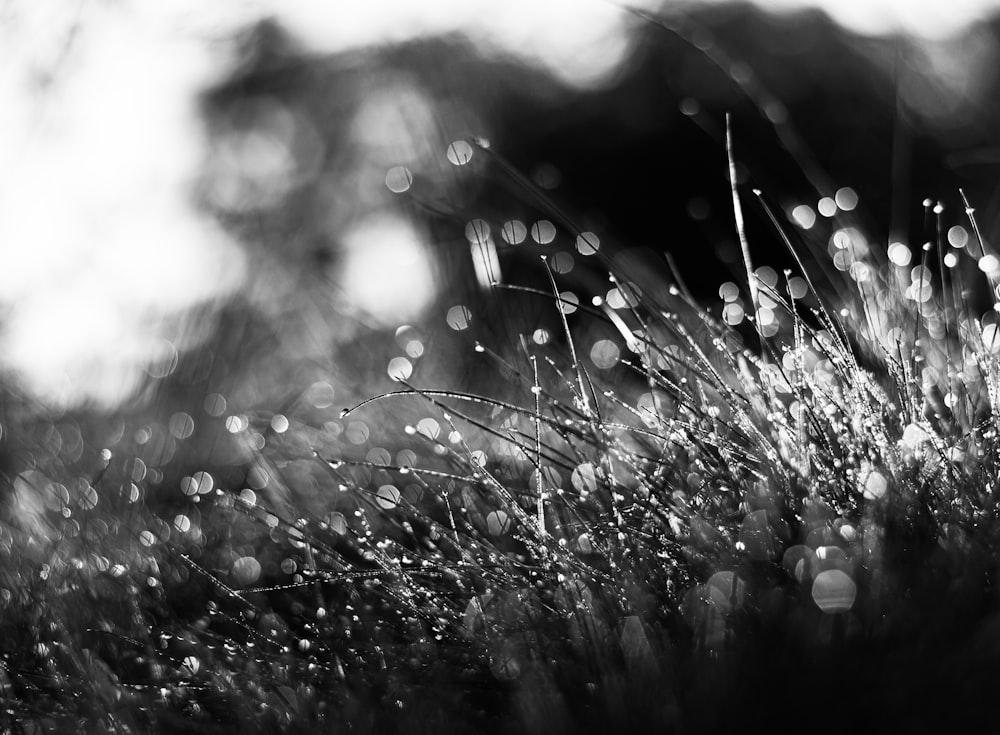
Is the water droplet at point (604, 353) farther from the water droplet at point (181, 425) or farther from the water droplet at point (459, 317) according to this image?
the water droplet at point (181, 425)

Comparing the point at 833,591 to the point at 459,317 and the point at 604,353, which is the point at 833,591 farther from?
the point at 604,353

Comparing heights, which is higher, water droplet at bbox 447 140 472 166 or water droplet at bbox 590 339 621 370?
water droplet at bbox 590 339 621 370

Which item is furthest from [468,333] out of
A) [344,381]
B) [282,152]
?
[282,152]

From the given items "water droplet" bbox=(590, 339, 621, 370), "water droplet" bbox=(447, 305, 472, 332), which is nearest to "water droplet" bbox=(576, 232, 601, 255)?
"water droplet" bbox=(447, 305, 472, 332)

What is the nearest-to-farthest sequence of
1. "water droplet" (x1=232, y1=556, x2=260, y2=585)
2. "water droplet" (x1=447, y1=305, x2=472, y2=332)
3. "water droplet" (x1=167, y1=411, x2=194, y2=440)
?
"water droplet" (x1=232, y1=556, x2=260, y2=585) < "water droplet" (x1=447, y1=305, x2=472, y2=332) < "water droplet" (x1=167, y1=411, x2=194, y2=440)

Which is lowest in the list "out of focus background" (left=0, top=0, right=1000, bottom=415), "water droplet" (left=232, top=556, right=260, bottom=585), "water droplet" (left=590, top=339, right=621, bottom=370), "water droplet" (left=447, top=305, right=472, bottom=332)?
"water droplet" (left=232, top=556, right=260, bottom=585)

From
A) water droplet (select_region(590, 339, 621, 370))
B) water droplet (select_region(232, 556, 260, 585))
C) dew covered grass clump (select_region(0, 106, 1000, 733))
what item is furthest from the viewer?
water droplet (select_region(590, 339, 621, 370))

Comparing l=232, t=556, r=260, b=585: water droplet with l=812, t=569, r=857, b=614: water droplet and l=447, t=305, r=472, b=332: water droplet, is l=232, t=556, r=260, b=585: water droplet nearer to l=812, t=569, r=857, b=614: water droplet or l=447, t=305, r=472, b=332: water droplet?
l=447, t=305, r=472, b=332: water droplet

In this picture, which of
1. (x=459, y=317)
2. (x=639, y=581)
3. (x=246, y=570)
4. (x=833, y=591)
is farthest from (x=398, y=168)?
(x=833, y=591)
